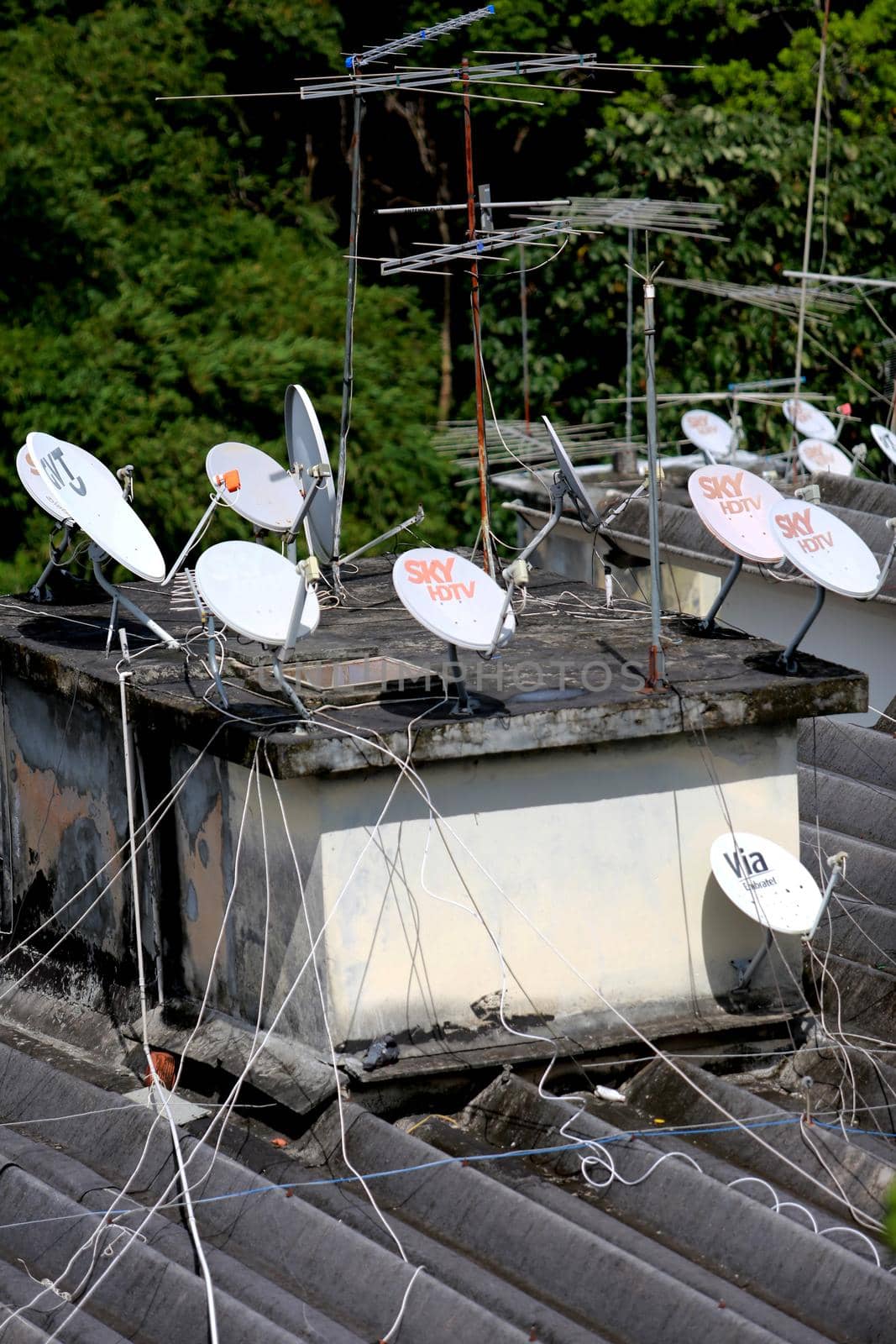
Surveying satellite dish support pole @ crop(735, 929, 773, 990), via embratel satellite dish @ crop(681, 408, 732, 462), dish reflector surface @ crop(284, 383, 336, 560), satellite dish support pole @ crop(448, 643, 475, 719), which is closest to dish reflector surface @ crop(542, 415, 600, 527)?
satellite dish support pole @ crop(448, 643, 475, 719)

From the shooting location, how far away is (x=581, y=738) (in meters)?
11.6

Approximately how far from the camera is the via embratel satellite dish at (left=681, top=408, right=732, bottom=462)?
78.9 feet

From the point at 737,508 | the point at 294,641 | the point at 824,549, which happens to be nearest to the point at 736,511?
the point at 737,508

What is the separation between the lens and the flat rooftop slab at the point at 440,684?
11.4 m

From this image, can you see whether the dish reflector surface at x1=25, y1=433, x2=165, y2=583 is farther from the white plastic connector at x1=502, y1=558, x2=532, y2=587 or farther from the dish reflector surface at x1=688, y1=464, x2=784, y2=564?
the dish reflector surface at x1=688, y1=464, x2=784, y2=564

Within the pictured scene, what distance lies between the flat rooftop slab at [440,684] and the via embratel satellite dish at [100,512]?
21.6 inches

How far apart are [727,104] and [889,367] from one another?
817 cm

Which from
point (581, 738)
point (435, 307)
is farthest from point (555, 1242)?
point (435, 307)

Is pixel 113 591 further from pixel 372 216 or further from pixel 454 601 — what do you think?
pixel 372 216

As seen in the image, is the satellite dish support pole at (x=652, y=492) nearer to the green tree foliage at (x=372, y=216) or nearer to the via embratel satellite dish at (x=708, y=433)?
the via embratel satellite dish at (x=708, y=433)

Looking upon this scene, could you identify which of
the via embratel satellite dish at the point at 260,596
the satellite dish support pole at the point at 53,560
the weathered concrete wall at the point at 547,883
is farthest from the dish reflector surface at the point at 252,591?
the satellite dish support pole at the point at 53,560

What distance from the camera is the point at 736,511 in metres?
13.4

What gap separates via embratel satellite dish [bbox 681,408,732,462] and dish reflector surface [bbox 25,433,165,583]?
473 inches

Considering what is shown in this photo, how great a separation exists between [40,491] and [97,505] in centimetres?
42
